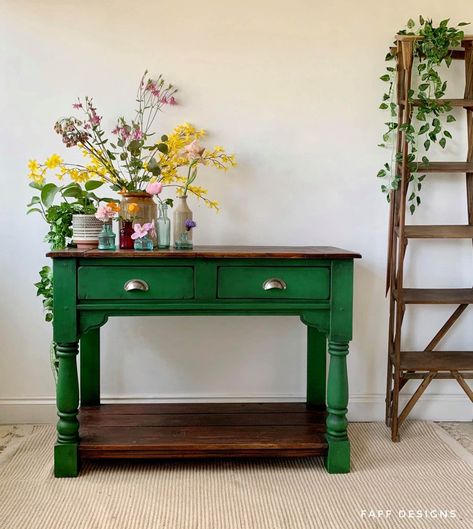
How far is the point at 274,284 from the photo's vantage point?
68.8 inches

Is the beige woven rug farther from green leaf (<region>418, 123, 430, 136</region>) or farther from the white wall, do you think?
green leaf (<region>418, 123, 430, 136</region>)

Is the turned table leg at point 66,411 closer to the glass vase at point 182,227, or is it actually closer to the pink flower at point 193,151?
the glass vase at point 182,227

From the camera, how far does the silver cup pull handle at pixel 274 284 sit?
1.75 metres

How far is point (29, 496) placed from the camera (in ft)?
5.42

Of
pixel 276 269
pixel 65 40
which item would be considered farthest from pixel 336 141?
pixel 65 40

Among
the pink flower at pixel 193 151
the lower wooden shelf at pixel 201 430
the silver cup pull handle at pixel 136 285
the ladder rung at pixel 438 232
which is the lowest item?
the lower wooden shelf at pixel 201 430

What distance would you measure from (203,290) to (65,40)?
1372mm

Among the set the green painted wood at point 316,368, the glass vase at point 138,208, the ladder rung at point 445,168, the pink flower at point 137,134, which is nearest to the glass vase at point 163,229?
the glass vase at point 138,208

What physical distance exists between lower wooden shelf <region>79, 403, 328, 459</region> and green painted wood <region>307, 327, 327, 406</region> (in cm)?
5

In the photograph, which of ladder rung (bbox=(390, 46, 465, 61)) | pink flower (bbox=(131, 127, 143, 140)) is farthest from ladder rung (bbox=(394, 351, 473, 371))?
pink flower (bbox=(131, 127, 143, 140))

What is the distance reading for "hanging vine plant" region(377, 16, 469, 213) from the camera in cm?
207

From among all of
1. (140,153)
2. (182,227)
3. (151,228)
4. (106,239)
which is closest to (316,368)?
(182,227)

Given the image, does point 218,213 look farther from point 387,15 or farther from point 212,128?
point 387,15

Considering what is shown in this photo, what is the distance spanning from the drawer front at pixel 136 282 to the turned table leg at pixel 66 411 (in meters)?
0.22
